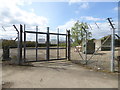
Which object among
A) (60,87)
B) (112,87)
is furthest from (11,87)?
(112,87)

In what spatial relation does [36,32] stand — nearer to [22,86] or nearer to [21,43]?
[21,43]

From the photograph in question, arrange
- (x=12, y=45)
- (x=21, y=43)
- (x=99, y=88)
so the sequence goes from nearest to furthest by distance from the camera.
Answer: (x=99, y=88)
(x=21, y=43)
(x=12, y=45)

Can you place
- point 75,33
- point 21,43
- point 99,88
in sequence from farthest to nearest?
point 75,33, point 21,43, point 99,88

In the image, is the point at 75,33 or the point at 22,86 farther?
the point at 75,33

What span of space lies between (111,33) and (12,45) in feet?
26.3

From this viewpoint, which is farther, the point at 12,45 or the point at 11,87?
the point at 12,45

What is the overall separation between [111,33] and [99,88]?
11.1 ft

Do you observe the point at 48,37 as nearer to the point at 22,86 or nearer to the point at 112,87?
the point at 22,86

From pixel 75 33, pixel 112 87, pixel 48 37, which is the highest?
pixel 75 33

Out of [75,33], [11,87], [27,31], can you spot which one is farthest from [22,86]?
[75,33]

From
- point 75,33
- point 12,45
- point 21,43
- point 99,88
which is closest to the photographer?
point 99,88

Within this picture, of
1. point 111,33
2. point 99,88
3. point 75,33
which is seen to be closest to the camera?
point 99,88

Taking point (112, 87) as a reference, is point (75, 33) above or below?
above

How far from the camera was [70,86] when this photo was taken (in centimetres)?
362
